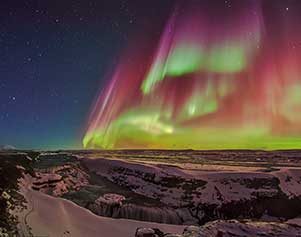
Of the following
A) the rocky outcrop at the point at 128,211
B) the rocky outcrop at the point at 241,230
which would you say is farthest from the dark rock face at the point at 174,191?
the rocky outcrop at the point at 241,230

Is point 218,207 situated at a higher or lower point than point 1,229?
lower

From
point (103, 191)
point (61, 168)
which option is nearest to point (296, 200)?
point (103, 191)

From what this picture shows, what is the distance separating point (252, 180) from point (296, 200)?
11.9 feet

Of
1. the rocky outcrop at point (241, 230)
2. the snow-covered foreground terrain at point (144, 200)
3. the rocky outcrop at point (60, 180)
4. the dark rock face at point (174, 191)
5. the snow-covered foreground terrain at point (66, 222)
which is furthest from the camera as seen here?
the dark rock face at point (174, 191)

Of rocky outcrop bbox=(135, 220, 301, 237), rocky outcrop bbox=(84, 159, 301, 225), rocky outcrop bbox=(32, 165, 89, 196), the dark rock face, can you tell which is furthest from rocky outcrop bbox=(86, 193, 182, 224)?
rocky outcrop bbox=(135, 220, 301, 237)

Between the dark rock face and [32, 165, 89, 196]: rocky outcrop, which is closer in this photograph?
[32, 165, 89, 196]: rocky outcrop

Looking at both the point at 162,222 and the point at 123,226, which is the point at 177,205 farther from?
the point at 123,226

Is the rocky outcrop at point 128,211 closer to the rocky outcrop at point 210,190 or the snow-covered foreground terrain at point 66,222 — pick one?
the rocky outcrop at point 210,190

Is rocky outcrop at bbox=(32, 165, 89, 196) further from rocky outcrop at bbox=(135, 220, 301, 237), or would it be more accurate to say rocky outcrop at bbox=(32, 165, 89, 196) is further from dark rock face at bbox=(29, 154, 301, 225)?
rocky outcrop at bbox=(135, 220, 301, 237)

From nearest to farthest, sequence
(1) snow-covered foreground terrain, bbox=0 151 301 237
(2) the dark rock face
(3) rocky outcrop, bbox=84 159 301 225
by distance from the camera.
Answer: (1) snow-covered foreground terrain, bbox=0 151 301 237
(2) the dark rock face
(3) rocky outcrop, bbox=84 159 301 225

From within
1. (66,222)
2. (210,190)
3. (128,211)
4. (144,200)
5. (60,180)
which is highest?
(60,180)

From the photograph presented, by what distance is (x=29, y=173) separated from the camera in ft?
69.2

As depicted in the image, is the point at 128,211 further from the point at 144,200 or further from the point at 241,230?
the point at 241,230

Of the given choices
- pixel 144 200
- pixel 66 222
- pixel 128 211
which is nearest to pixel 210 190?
pixel 144 200
